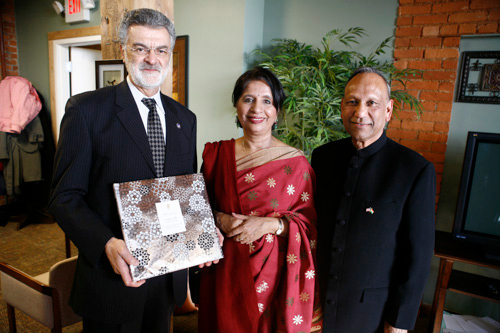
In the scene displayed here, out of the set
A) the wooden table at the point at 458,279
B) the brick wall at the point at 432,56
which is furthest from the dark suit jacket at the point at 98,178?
the brick wall at the point at 432,56

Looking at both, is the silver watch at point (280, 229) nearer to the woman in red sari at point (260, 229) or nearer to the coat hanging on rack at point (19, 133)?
the woman in red sari at point (260, 229)

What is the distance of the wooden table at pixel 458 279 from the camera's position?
6.47 feet

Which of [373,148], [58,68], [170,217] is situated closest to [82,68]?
[58,68]

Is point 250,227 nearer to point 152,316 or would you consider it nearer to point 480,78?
point 152,316

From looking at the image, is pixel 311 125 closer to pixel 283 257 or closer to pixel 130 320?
pixel 283 257

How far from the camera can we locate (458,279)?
2172 mm

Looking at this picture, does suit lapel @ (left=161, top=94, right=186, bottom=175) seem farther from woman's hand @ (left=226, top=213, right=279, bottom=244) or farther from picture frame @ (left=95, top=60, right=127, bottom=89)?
picture frame @ (left=95, top=60, right=127, bottom=89)

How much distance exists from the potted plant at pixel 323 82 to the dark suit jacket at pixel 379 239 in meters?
1.15

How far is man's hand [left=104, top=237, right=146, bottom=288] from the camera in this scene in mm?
1010

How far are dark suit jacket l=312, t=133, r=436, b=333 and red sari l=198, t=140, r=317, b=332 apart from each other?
0.34ft

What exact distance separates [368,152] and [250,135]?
49 centimetres

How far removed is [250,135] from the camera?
142cm

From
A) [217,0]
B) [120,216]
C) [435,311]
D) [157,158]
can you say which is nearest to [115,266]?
[120,216]

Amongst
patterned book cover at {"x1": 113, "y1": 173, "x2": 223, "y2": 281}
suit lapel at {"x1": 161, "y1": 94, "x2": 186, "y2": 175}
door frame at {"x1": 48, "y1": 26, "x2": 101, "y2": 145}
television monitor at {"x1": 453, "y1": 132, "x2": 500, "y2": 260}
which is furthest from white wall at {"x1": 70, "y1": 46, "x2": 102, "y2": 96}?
television monitor at {"x1": 453, "y1": 132, "x2": 500, "y2": 260}
